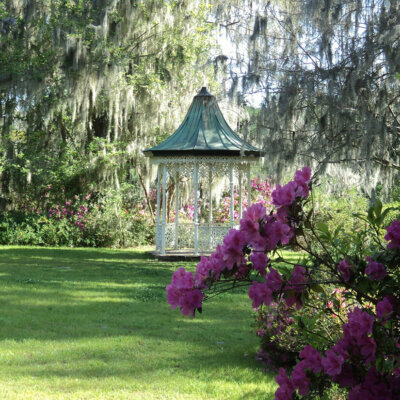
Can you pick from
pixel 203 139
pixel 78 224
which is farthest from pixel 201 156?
pixel 78 224

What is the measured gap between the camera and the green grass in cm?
443

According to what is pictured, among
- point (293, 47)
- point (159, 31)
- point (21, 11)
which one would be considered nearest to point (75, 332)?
point (293, 47)

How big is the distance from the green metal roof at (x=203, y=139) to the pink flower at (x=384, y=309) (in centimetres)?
1088

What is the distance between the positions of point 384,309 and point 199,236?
1278 centimetres

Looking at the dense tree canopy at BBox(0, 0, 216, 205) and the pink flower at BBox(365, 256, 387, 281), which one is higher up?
the dense tree canopy at BBox(0, 0, 216, 205)

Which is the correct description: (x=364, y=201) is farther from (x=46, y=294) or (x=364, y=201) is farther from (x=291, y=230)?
(x=291, y=230)

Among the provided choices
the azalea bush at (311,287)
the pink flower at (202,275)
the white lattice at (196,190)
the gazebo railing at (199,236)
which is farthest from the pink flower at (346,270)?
the gazebo railing at (199,236)

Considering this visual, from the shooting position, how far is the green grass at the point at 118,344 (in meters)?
4.43

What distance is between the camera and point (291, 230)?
6.55 feet

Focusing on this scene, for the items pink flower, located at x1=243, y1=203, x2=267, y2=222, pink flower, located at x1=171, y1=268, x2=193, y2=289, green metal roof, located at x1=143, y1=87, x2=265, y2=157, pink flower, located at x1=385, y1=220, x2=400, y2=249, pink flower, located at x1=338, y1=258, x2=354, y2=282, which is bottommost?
pink flower, located at x1=171, y1=268, x2=193, y2=289

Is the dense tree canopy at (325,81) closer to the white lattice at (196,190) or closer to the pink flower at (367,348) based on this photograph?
the white lattice at (196,190)

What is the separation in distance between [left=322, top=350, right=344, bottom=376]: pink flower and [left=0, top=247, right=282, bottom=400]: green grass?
2.64m

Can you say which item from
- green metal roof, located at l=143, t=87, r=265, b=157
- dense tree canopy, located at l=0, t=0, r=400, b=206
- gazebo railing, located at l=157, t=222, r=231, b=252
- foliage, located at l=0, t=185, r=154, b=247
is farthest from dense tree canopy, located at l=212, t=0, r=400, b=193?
foliage, located at l=0, t=185, r=154, b=247

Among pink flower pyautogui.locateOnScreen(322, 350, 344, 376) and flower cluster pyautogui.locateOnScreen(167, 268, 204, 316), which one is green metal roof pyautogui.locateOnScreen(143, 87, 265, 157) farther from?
pink flower pyautogui.locateOnScreen(322, 350, 344, 376)
